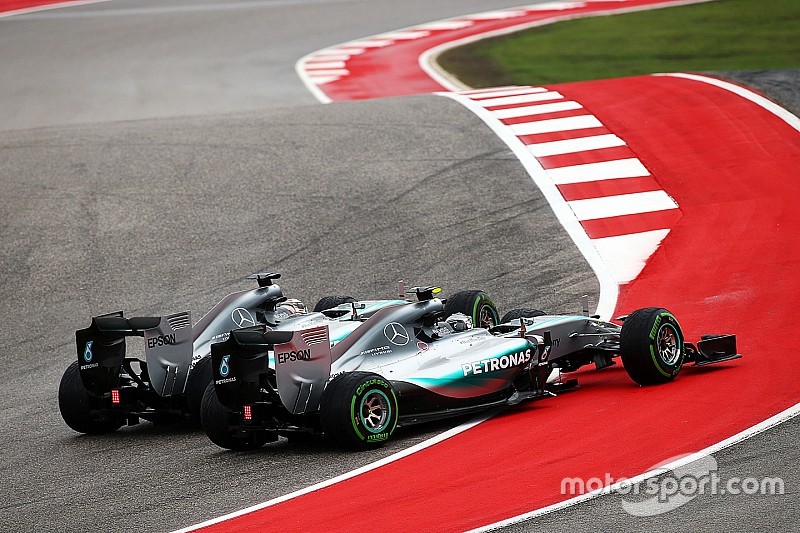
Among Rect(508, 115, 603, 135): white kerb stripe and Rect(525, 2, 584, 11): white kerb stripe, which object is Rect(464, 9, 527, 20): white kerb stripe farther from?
Rect(508, 115, 603, 135): white kerb stripe

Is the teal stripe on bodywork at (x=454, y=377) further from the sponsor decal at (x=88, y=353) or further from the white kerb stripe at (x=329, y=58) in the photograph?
the white kerb stripe at (x=329, y=58)

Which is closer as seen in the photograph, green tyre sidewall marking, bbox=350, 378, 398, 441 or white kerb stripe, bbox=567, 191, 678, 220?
green tyre sidewall marking, bbox=350, 378, 398, 441

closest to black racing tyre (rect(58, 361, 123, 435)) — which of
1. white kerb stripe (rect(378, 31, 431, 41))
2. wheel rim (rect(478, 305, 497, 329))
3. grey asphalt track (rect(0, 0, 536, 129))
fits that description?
wheel rim (rect(478, 305, 497, 329))

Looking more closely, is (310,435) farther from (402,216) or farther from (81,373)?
(402,216)

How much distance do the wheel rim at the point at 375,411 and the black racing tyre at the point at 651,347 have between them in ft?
8.29

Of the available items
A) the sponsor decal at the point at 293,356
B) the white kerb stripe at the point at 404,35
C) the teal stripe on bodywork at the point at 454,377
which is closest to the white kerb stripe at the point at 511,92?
the white kerb stripe at the point at 404,35

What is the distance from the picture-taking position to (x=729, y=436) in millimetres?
9070

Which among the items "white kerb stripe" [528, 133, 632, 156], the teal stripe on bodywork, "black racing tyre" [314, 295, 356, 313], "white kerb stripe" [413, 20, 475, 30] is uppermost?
"white kerb stripe" [413, 20, 475, 30]

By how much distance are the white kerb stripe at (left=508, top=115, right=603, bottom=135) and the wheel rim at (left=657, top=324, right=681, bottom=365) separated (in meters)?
10.4

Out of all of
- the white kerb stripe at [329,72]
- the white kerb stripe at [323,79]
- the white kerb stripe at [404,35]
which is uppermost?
the white kerb stripe at [404,35]

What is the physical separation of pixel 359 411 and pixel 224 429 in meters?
1.32

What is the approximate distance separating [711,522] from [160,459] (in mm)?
5210

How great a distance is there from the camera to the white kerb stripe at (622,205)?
709 inches

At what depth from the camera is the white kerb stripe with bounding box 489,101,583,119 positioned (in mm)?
22344
